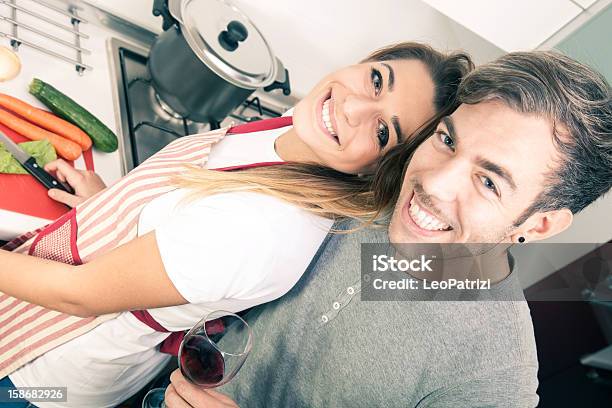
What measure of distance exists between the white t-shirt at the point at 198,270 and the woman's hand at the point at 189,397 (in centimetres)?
9

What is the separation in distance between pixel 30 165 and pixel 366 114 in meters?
0.66

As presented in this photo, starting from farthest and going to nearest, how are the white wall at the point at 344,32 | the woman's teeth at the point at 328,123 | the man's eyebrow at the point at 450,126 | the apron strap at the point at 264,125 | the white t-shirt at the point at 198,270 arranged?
1. the white wall at the point at 344,32
2. the apron strap at the point at 264,125
3. the woman's teeth at the point at 328,123
4. the man's eyebrow at the point at 450,126
5. the white t-shirt at the point at 198,270

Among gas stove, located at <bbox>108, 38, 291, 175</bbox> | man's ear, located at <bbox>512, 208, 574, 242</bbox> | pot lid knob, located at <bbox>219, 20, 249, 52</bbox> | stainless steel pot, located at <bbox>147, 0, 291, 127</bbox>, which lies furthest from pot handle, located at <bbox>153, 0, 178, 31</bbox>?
man's ear, located at <bbox>512, 208, 574, 242</bbox>

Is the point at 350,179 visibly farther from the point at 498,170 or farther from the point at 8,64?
the point at 8,64

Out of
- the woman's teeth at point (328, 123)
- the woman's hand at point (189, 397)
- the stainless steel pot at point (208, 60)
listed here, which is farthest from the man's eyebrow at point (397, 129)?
the woman's hand at point (189, 397)

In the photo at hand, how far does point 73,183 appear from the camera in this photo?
3.48 ft

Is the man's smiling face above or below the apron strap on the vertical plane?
above

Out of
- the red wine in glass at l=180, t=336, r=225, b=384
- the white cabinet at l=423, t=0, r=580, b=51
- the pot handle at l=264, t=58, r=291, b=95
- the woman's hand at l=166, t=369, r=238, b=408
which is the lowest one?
the woman's hand at l=166, t=369, r=238, b=408

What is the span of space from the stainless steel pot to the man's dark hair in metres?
0.54

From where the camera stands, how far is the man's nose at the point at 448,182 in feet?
2.61

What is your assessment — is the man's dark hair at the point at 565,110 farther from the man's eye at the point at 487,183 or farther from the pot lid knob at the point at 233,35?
the pot lid knob at the point at 233,35

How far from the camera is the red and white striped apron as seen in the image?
88 centimetres

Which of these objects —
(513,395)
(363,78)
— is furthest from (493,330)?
(363,78)

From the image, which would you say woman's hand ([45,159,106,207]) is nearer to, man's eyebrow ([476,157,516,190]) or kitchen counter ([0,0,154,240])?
kitchen counter ([0,0,154,240])
